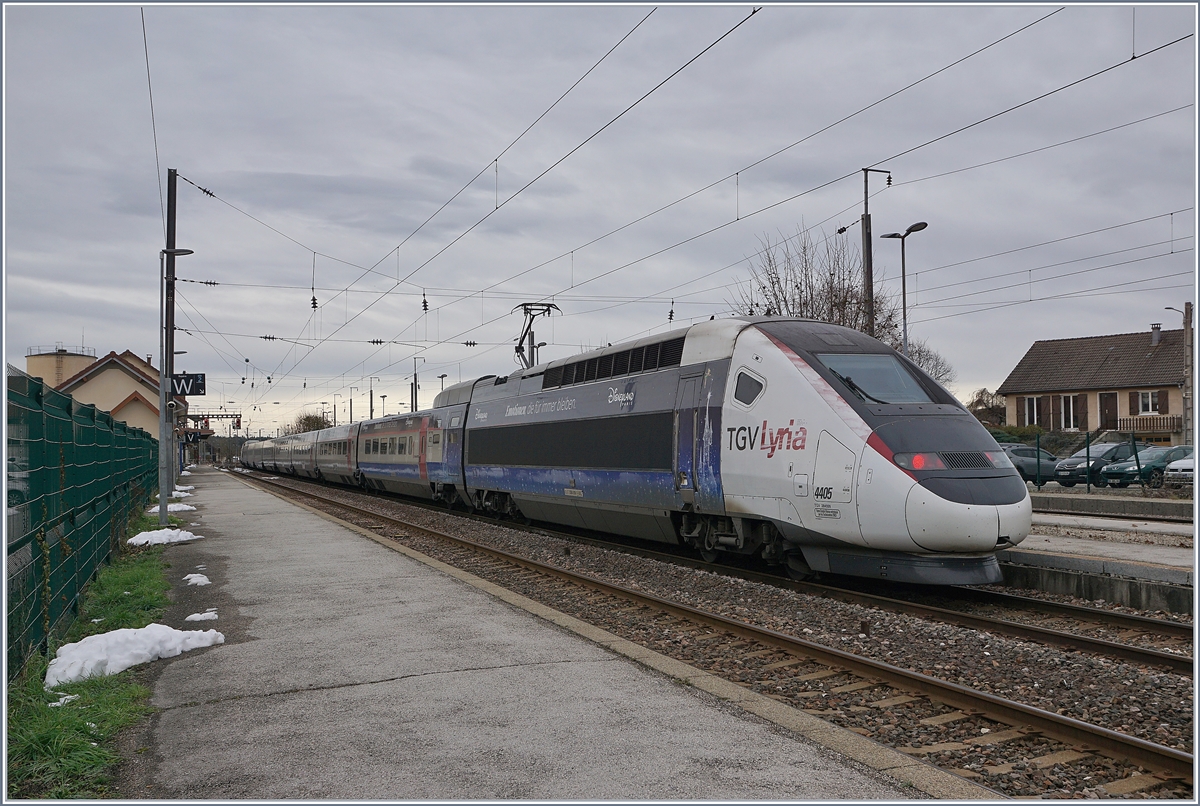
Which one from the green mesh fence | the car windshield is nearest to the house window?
the car windshield

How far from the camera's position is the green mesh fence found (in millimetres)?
6016

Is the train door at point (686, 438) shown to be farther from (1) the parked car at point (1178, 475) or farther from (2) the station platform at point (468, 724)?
(1) the parked car at point (1178, 475)

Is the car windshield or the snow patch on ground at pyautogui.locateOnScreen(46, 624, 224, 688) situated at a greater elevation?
the car windshield

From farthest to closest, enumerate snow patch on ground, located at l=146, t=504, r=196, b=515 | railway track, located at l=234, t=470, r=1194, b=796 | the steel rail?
1. snow patch on ground, located at l=146, t=504, r=196, b=515
2. the steel rail
3. railway track, located at l=234, t=470, r=1194, b=796

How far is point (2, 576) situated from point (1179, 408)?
5400 centimetres

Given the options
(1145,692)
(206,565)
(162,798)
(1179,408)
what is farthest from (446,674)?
(1179,408)

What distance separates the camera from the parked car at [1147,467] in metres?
25.7

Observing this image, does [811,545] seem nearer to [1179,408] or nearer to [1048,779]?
[1048,779]

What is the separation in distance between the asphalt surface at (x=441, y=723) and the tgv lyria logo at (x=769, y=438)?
344 centimetres

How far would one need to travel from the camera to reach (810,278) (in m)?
25.3

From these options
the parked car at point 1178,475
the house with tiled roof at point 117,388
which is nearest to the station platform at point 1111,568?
the parked car at point 1178,475

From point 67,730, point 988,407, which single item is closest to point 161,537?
point 67,730

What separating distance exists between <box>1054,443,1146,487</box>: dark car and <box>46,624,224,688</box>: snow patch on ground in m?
27.2

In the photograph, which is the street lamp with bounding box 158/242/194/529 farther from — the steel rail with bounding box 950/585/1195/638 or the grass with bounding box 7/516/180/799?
→ the steel rail with bounding box 950/585/1195/638
